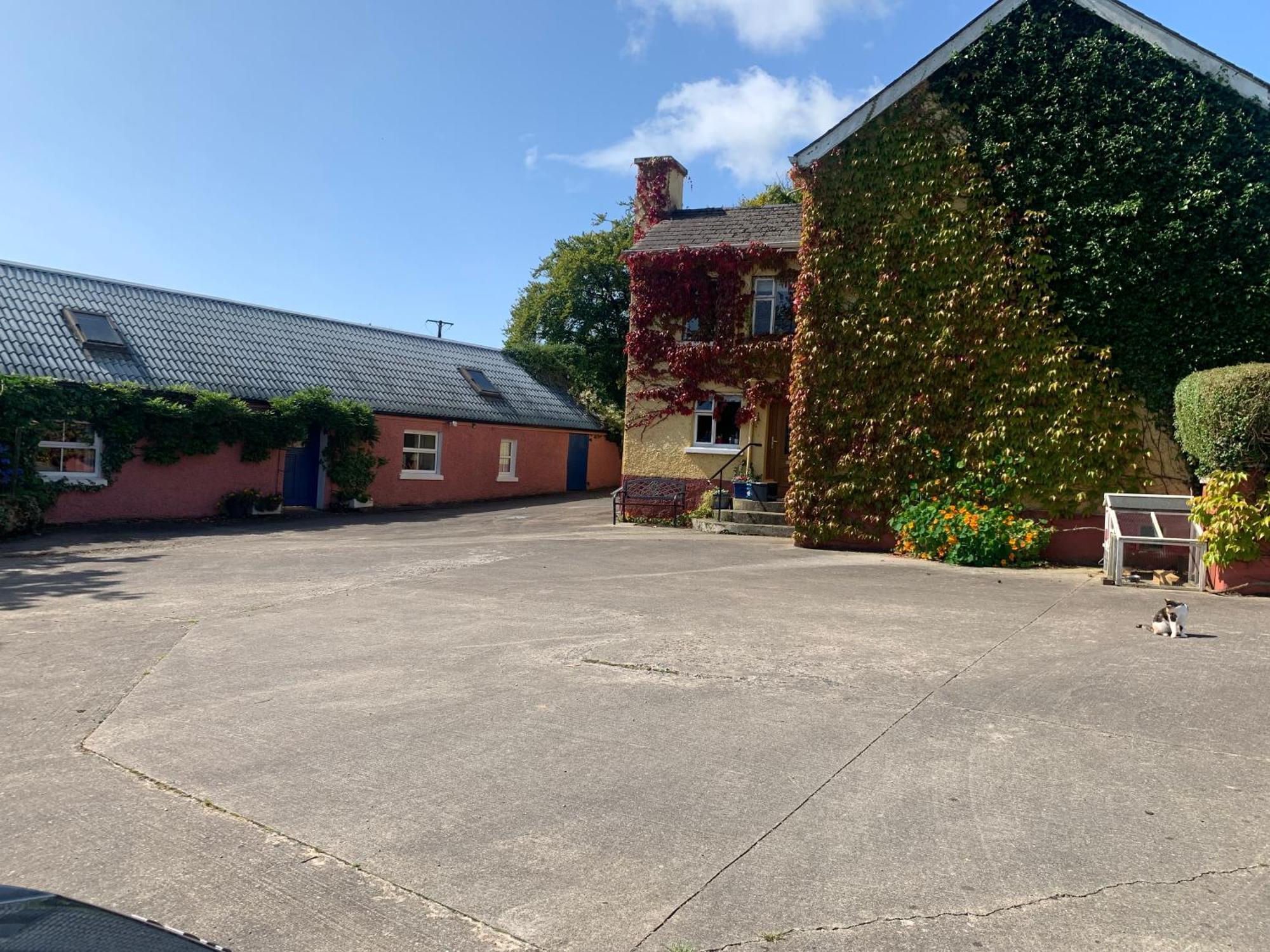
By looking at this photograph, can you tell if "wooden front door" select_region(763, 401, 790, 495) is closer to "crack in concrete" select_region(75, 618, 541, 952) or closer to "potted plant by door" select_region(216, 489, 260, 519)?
"potted plant by door" select_region(216, 489, 260, 519)

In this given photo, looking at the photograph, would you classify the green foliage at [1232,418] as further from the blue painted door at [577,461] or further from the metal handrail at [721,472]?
the blue painted door at [577,461]

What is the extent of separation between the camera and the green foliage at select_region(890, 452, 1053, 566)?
1379 cm

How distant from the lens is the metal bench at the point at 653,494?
20953 mm

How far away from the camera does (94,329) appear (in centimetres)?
2039

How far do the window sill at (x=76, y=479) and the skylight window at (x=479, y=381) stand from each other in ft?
37.7

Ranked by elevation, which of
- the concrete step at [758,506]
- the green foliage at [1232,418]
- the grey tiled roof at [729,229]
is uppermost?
the grey tiled roof at [729,229]

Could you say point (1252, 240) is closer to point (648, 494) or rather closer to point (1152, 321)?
point (1152, 321)

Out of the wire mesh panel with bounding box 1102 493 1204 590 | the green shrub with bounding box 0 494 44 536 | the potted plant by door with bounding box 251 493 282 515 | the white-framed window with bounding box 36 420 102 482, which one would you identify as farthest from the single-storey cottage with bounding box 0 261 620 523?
the wire mesh panel with bounding box 1102 493 1204 590

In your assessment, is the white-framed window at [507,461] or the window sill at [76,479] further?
the white-framed window at [507,461]

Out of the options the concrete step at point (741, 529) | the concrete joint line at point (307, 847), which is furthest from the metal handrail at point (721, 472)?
the concrete joint line at point (307, 847)

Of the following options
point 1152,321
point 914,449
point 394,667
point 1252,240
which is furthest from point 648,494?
point 394,667

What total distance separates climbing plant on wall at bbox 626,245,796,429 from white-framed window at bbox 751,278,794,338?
0.20 meters

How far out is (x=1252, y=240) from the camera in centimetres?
1298

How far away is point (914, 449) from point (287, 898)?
13140 millimetres
